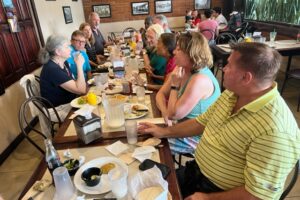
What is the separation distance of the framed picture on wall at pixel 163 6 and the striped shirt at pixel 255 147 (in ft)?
22.5

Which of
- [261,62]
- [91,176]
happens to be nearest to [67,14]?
[91,176]

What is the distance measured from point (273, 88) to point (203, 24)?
4233 millimetres

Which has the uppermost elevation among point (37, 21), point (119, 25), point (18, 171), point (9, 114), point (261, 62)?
point (37, 21)

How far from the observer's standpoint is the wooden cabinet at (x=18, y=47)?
8.65ft

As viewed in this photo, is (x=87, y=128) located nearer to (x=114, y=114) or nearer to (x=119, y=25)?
(x=114, y=114)

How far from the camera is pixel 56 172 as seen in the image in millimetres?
926

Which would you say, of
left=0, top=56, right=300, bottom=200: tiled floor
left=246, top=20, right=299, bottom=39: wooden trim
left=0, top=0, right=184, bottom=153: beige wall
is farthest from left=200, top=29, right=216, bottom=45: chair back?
left=0, top=0, right=184, bottom=153: beige wall

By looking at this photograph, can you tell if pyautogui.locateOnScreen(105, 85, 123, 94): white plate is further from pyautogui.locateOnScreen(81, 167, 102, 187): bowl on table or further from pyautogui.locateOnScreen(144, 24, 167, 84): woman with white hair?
pyautogui.locateOnScreen(81, 167, 102, 187): bowl on table

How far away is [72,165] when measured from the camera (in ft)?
3.52

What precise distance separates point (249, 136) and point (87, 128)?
79cm

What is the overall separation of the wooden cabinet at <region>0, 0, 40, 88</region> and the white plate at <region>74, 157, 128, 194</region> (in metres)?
2.04

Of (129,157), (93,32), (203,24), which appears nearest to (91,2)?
(93,32)

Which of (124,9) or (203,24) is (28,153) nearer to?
(203,24)

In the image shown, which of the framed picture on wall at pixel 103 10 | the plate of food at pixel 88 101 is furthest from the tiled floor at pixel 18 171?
the framed picture on wall at pixel 103 10
